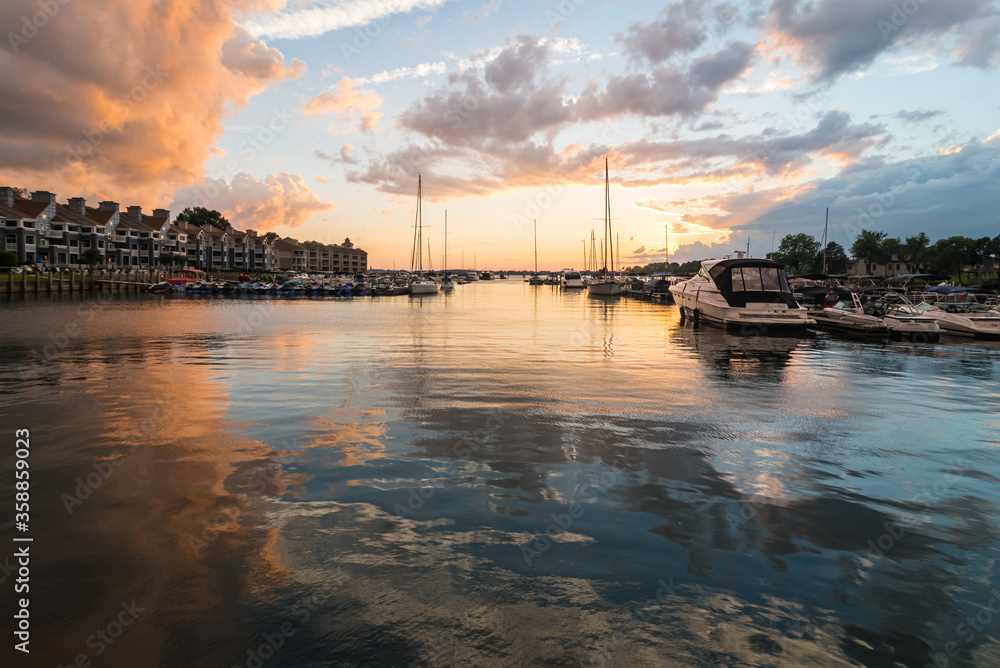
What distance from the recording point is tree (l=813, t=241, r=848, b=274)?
15088 centimetres

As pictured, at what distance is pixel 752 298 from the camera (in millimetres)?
27562

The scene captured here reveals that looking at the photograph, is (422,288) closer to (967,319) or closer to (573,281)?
(573,281)

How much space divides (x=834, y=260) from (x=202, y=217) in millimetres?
195167

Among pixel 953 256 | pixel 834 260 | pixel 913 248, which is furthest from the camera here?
pixel 834 260

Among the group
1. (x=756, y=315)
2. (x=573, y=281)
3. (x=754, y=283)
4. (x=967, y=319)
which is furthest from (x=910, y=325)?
(x=573, y=281)

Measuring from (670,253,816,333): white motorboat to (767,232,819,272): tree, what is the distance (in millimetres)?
140289

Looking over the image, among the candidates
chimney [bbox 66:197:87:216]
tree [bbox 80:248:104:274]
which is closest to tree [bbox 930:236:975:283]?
tree [bbox 80:248:104:274]

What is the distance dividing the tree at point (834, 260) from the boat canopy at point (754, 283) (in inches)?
5628

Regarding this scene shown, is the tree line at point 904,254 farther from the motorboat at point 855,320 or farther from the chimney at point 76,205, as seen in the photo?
the chimney at point 76,205

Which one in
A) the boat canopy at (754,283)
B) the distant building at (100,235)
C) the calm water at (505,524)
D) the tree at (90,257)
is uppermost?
the distant building at (100,235)

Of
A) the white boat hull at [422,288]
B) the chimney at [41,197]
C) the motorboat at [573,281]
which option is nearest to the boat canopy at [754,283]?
the white boat hull at [422,288]

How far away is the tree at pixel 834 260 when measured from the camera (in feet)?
495

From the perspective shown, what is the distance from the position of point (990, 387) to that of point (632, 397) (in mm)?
10380

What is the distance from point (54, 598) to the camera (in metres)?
4.16
